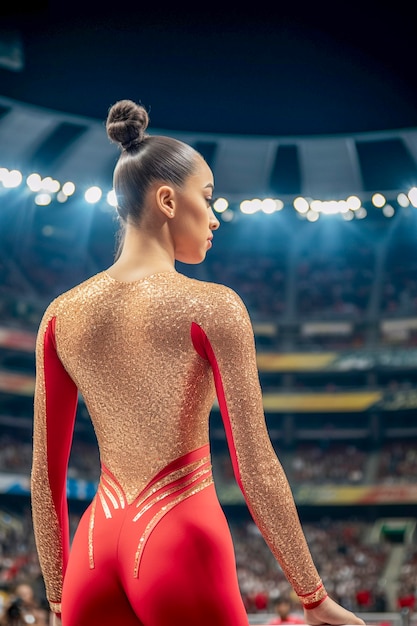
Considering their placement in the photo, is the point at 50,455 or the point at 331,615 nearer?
the point at 331,615

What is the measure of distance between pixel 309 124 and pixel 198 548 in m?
10.2

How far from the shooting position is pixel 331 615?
65.2 inches

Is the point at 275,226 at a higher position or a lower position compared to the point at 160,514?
higher

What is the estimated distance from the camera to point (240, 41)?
8.72m

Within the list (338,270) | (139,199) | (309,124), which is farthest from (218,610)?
(338,270)

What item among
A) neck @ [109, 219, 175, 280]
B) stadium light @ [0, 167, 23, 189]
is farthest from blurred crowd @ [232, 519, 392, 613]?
neck @ [109, 219, 175, 280]

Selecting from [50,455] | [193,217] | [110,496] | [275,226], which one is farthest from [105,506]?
[275,226]

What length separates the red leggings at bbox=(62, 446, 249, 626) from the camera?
1.63m

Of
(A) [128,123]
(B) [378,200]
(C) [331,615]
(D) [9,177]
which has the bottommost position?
(C) [331,615]

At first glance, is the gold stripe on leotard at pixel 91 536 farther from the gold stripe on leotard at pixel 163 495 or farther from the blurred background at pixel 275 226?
the blurred background at pixel 275 226

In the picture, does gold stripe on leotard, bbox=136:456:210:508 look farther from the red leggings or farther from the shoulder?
the shoulder

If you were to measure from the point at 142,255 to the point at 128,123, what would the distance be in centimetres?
31

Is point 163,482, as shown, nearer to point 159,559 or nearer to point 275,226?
point 159,559

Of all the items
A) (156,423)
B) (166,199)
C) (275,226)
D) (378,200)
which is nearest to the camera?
(156,423)
